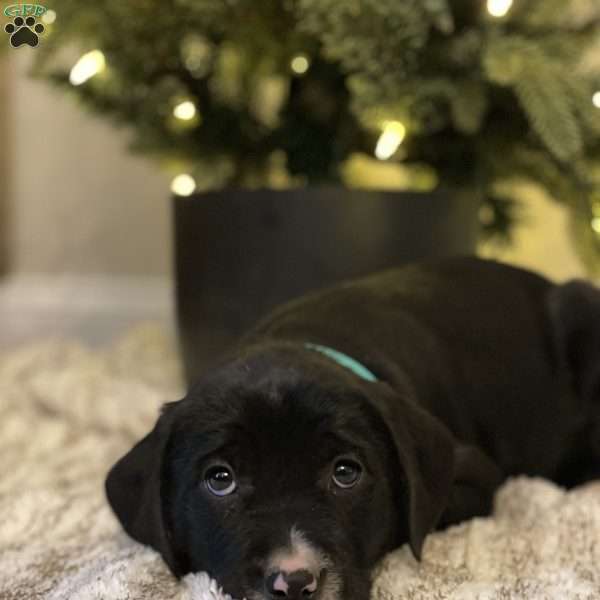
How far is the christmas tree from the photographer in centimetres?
241

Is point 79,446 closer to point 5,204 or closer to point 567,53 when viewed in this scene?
point 567,53

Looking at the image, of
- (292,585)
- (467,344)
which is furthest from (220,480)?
(467,344)

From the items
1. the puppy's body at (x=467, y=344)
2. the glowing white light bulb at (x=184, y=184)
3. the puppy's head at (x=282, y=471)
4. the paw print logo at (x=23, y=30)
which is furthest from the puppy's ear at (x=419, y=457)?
the glowing white light bulb at (x=184, y=184)

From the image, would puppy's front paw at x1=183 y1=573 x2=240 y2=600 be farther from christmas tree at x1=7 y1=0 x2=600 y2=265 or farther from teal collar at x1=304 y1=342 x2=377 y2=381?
christmas tree at x1=7 y1=0 x2=600 y2=265

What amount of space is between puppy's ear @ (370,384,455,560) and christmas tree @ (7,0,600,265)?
3.28 feet

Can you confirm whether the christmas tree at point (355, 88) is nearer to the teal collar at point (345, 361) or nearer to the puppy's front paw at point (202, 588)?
the teal collar at point (345, 361)

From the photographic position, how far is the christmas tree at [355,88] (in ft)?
7.90

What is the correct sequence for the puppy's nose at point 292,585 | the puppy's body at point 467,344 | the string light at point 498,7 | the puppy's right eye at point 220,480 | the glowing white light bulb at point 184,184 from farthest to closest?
the glowing white light bulb at point 184,184 < the string light at point 498,7 < the puppy's body at point 467,344 < the puppy's right eye at point 220,480 < the puppy's nose at point 292,585

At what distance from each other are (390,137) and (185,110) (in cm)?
67

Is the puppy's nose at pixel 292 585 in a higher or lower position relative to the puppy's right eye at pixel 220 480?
lower

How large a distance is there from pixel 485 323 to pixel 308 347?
654 mm

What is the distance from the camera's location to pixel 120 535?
1.87 metres

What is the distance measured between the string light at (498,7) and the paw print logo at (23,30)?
117 cm

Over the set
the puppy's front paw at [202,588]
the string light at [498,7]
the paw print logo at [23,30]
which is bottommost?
the puppy's front paw at [202,588]
